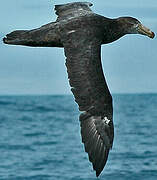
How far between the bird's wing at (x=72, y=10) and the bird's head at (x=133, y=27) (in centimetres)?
54

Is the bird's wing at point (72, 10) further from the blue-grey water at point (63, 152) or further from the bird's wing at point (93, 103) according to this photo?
the blue-grey water at point (63, 152)

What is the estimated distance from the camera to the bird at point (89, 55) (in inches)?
473

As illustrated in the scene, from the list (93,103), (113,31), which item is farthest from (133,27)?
(93,103)

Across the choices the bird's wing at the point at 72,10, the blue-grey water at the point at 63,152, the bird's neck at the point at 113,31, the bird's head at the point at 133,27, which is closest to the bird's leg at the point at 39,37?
the bird's wing at the point at 72,10

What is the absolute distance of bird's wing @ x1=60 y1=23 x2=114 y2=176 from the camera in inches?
472

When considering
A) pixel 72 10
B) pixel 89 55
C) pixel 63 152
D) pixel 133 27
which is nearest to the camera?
pixel 89 55

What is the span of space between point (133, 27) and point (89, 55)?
144cm

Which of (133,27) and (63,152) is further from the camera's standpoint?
(63,152)

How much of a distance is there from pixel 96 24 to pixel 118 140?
2400 centimetres

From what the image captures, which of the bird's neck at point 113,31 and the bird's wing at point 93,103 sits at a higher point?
the bird's neck at point 113,31

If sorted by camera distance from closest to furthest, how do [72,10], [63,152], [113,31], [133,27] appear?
1. [113,31]
2. [133,27]
3. [72,10]
4. [63,152]

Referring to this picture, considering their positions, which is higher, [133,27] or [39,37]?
[133,27]

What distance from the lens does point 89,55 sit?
1236 centimetres

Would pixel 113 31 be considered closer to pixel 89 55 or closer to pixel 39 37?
pixel 89 55
